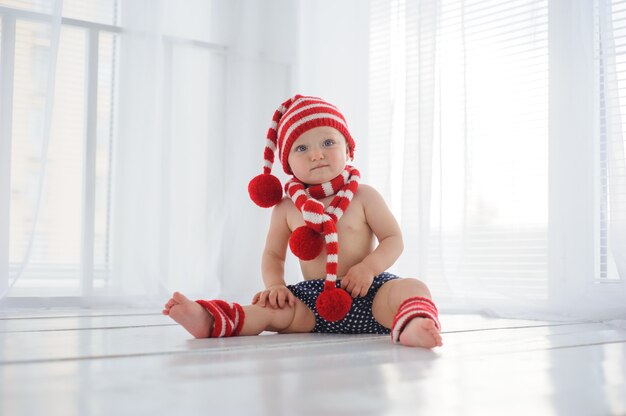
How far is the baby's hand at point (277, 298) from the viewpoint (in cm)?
126

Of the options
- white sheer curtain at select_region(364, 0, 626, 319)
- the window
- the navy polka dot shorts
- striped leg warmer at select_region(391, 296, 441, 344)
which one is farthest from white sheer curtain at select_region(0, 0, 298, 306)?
striped leg warmer at select_region(391, 296, 441, 344)

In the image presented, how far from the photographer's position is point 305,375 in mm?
770

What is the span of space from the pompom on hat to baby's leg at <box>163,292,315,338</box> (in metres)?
0.10

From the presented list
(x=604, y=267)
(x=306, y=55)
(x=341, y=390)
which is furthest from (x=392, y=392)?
(x=306, y=55)

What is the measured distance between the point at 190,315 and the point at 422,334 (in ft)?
1.23

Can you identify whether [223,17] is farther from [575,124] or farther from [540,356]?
[540,356]

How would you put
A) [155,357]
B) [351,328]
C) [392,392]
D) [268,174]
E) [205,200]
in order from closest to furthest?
[392,392] < [155,357] < [351,328] < [268,174] < [205,200]

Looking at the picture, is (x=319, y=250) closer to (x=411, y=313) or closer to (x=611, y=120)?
(x=411, y=313)

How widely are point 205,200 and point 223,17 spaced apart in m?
0.68

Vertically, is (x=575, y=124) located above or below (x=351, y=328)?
above

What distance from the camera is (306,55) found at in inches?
104

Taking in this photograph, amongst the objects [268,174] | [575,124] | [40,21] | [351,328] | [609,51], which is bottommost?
[351,328]

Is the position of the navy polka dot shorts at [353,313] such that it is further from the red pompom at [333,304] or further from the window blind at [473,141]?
the window blind at [473,141]

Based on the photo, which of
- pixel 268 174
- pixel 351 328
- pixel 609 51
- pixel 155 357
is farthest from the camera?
pixel 609 51
